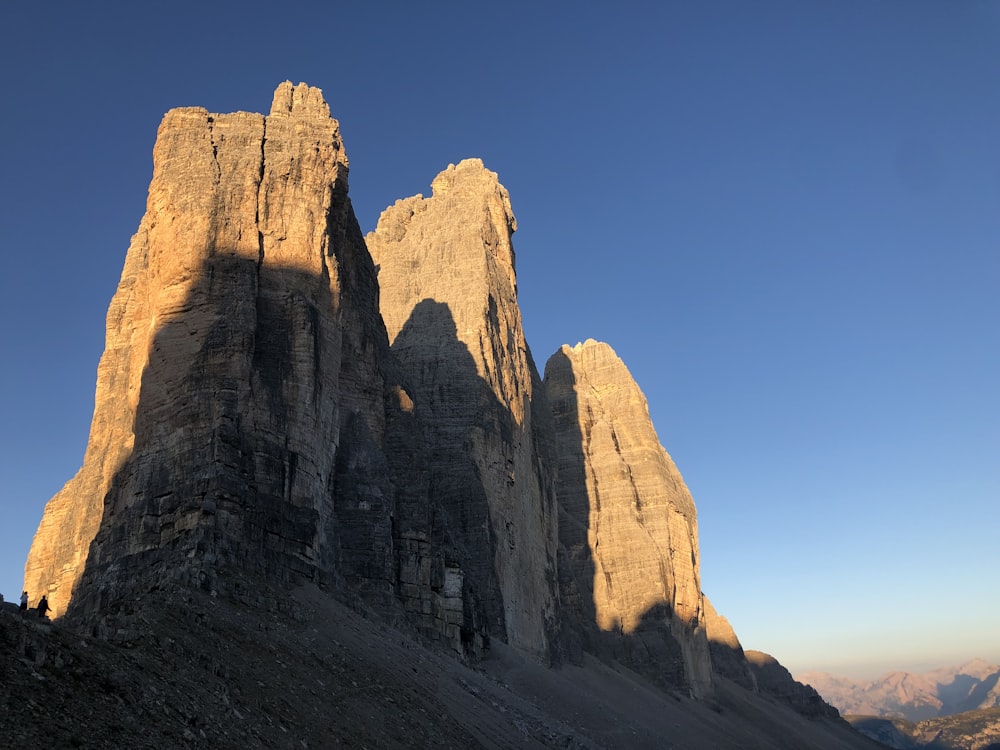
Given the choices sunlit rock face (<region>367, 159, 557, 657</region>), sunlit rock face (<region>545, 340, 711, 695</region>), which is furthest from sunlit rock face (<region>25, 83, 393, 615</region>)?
sunlit rock face (<region>545, 340, 711, 695</region>)

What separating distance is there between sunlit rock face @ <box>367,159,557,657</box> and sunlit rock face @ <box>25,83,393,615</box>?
27.3ft

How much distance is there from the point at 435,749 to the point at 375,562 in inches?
514

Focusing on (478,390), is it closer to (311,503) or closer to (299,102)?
(299,102)

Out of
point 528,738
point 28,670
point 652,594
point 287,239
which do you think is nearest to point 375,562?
point 528,738

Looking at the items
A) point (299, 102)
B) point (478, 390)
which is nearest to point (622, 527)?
point (478, 390)

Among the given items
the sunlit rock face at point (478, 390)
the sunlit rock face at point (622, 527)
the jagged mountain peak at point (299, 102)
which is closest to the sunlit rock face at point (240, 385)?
the jagged mountain peak at point (299, 102)

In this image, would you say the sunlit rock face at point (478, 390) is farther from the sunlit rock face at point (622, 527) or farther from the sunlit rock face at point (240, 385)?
the sunlit rock face at point (622, 527)

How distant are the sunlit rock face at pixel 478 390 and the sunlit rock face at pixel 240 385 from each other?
8.31 m

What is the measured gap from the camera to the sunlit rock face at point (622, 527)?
221 ft

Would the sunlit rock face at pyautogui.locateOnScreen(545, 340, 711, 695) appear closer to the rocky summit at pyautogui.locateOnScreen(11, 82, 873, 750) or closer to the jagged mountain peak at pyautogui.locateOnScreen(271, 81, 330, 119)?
the rocky summit at pyautogui.locateOnScreen(11, 82, 873, 750)

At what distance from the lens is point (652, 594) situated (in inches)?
2736

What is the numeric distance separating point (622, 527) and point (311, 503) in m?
43.4

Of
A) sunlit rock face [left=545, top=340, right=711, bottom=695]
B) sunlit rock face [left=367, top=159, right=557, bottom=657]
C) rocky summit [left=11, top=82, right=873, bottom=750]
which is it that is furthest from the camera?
sunlit rock face [left=545, top=340, right=711, bottom=695]

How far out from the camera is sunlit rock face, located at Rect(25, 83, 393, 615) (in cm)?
2917
